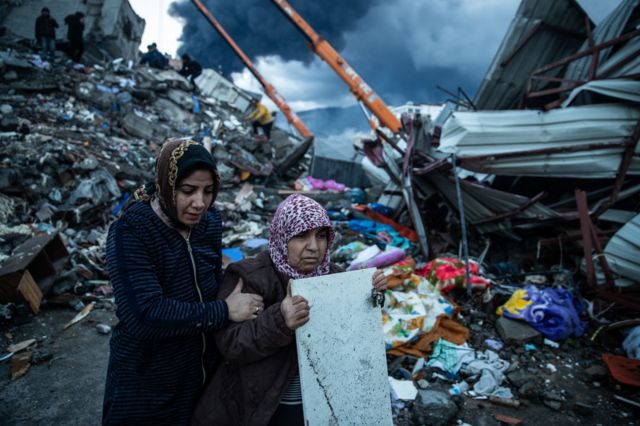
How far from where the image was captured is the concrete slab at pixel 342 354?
1.15m

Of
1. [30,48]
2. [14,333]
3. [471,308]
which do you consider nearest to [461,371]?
[471,308]

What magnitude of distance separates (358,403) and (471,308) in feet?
11.1

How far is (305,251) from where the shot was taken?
1298mm

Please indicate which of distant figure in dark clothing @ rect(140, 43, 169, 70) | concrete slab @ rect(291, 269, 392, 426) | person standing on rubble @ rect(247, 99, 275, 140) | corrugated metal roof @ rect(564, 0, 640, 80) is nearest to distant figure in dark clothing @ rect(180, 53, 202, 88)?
distant figure in dark clothing @ rect(140, 43, 169, 70)

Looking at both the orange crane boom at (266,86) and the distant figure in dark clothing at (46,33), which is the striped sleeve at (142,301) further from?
the orange crane boom at (266,86)

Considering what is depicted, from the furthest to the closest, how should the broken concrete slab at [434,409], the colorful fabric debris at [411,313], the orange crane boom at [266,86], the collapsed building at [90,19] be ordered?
the orange crane boom at [266,86] < the collapsed building at [90,19] < the colorful fabric debris at [411,313] < the broken concrete slab at [434,409]

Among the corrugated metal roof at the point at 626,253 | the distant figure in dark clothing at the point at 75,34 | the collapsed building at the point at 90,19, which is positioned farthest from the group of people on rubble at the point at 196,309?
the collapsed building at the point at 90,19

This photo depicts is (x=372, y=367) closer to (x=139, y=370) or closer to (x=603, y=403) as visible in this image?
(x=139, y=370)

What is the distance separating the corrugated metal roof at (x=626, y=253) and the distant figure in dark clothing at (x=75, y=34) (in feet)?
51.6

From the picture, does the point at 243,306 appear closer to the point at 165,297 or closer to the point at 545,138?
the point at 165,297

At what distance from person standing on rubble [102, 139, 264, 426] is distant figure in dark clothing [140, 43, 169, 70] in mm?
16956

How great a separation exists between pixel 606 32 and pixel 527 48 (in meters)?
1.19

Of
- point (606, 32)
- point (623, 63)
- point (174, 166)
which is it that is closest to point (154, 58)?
point (606, 32)

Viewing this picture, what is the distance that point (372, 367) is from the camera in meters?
1.25
